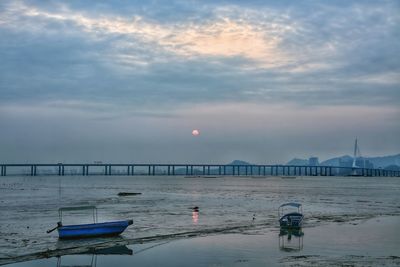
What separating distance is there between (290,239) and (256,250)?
5221mm

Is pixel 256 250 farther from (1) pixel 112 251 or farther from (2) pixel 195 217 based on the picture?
(2) pixel 195 217

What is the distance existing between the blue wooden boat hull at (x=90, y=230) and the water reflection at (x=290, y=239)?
1115 cm

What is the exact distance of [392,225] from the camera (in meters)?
41.9

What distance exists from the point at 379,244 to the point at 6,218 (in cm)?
3574

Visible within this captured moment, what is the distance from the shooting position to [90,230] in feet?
112

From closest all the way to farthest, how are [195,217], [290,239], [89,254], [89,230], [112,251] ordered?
[89,254]
[112,251]
[290,239]
[89,230]
[195,217]

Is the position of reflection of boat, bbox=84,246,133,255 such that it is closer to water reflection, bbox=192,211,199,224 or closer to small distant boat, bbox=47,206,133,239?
small distant boat, bbox=47,206,133,239

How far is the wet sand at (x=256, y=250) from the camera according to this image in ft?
83.6

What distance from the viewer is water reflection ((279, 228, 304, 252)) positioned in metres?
29.8

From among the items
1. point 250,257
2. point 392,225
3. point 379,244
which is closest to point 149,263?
point 250,257

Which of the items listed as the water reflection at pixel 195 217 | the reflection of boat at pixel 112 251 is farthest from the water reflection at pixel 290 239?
the water reflection at pixel 195 217

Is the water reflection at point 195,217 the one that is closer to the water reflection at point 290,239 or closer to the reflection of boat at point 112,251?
the water reflection at point 290,239

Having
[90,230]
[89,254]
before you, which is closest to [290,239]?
[89,254]

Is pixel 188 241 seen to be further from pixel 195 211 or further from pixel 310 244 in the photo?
pixel 195 211
